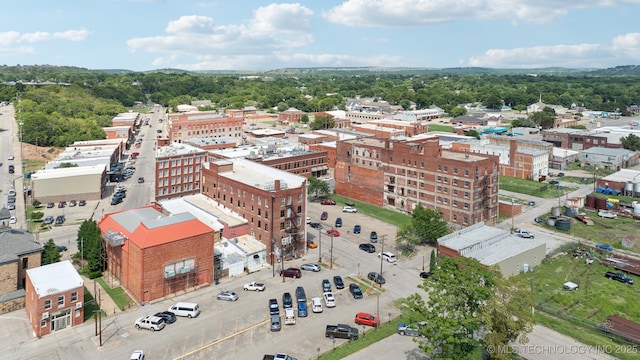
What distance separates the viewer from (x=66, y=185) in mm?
90188

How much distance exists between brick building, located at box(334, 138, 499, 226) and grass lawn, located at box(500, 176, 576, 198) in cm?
2571

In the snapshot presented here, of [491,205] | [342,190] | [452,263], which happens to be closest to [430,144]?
[491,205]

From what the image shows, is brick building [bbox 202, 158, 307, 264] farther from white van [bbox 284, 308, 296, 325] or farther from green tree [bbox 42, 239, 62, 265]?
green tree [bbox 42, 239, 62, 265]

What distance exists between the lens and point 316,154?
104750 millimetres

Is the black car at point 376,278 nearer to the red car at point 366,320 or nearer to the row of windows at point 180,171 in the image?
the red car at point 366,320

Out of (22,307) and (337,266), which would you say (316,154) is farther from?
(22,307)

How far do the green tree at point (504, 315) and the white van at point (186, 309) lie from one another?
2887cm

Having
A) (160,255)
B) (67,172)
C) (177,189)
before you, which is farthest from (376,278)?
(67,172)

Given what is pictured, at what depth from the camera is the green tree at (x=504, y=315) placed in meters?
34.7

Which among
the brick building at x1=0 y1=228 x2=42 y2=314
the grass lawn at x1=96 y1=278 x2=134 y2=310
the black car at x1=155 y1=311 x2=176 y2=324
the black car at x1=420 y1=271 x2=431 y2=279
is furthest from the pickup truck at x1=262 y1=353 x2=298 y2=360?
the brick building at x1=0 y1=228 x2=42 y2=314

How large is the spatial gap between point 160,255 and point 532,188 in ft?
280

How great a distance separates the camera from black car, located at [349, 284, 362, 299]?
173 ft

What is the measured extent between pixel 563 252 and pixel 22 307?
7097 cm

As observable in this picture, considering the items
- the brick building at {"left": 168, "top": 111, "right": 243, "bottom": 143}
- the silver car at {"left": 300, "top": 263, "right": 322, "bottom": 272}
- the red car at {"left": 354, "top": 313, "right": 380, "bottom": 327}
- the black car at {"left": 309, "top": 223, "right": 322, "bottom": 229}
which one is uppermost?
the brick building at {"left": 168, "top": 111, "right": 243, "bottom": 143}
